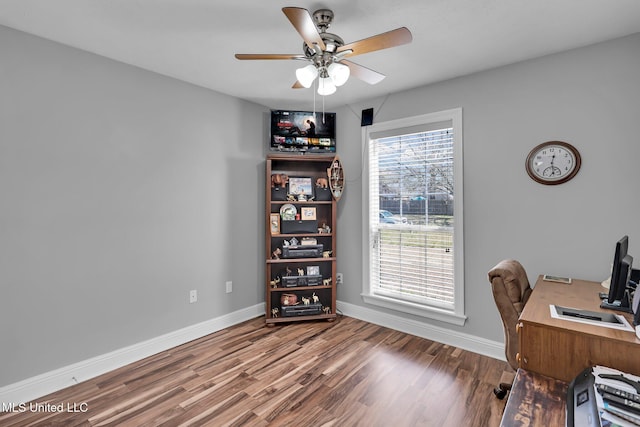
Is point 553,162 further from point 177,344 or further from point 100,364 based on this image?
point 100,364

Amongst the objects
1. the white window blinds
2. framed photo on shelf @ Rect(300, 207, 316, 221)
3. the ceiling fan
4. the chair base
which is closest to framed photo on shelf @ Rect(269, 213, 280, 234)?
framed photo on shelf @ Rect(300, 207, 316, 221)

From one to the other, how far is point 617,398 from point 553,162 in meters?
1.95

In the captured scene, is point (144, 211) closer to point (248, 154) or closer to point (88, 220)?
point (88, 220)

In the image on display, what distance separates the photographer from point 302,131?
3.58m

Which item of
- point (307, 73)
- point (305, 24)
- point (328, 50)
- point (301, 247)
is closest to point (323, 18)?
point (328, 50)

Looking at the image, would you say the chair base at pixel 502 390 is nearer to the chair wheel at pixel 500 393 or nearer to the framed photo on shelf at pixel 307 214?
the chair wheel at pixel 500 393

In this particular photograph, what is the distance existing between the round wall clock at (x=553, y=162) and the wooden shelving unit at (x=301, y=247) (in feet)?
6.34

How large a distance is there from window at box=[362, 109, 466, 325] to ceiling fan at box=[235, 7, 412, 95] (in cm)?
120

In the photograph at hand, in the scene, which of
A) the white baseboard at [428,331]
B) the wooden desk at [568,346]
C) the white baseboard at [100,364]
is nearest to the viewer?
the wooden desk at [568,346]

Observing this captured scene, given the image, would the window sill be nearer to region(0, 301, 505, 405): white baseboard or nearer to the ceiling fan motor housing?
region(0, 301, 505, 405): white baseboard

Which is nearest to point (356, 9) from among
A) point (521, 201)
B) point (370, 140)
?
point (370, 140)

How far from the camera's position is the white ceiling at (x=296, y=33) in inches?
71.3

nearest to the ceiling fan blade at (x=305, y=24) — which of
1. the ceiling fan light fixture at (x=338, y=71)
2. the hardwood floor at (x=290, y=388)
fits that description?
the ceiling fan light fixture at (x=338, y=71)

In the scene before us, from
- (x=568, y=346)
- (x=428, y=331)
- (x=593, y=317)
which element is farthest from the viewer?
(x=428, y=331)
